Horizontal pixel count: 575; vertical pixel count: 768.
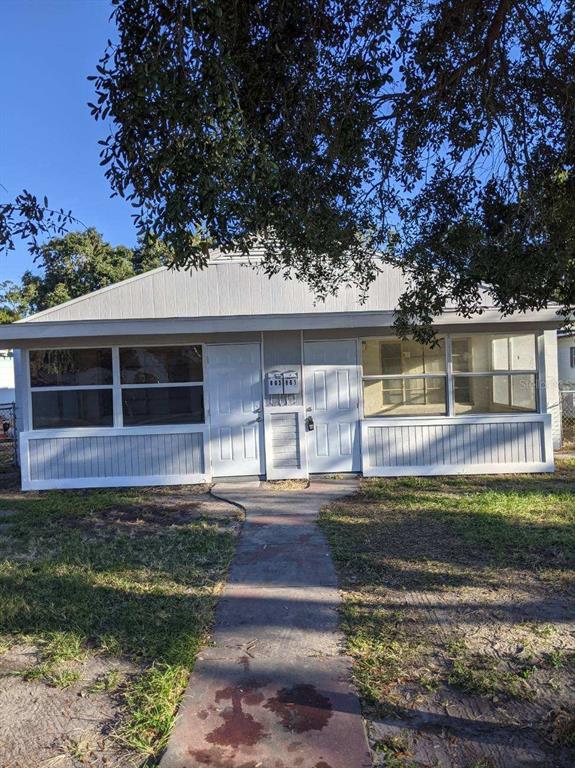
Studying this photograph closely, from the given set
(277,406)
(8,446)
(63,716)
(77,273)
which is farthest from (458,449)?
(77,273)

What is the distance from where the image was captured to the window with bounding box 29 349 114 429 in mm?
10094

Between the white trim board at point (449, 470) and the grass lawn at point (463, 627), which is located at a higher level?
the white trim board at point (449, 470)

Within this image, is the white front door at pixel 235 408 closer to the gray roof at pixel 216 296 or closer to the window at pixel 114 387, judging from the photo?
the window at pixel 114 387

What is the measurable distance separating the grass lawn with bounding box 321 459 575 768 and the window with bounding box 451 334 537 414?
99.4 inches

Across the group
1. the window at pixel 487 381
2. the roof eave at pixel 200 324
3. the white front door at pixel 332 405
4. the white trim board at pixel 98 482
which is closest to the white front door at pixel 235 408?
the white trim board at pixel 98 482

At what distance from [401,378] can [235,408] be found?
290 centimetres

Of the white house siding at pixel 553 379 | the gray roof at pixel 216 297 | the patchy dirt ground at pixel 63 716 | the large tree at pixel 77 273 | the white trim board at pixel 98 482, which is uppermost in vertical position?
the large tree at pixel 77 273

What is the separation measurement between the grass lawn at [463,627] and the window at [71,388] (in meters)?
4.54

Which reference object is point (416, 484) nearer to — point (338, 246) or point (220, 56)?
point (338, 246)

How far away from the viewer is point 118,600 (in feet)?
16.1

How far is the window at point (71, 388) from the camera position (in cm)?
1009

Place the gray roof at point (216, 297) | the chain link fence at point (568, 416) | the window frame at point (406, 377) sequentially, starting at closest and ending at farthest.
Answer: the window frame at point (406, 377) → the gray roof at point (216, 297) → the chain link fence at point (568, 416)

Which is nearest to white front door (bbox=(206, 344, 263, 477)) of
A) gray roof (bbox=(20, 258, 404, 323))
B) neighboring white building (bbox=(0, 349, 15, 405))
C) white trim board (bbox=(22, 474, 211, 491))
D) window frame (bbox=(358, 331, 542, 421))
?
white trim board (bbox=(22, 474, 211, 491))

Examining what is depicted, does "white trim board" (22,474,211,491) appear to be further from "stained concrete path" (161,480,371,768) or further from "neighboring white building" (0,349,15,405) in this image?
"neighboring white building" (0,349,15,405)
